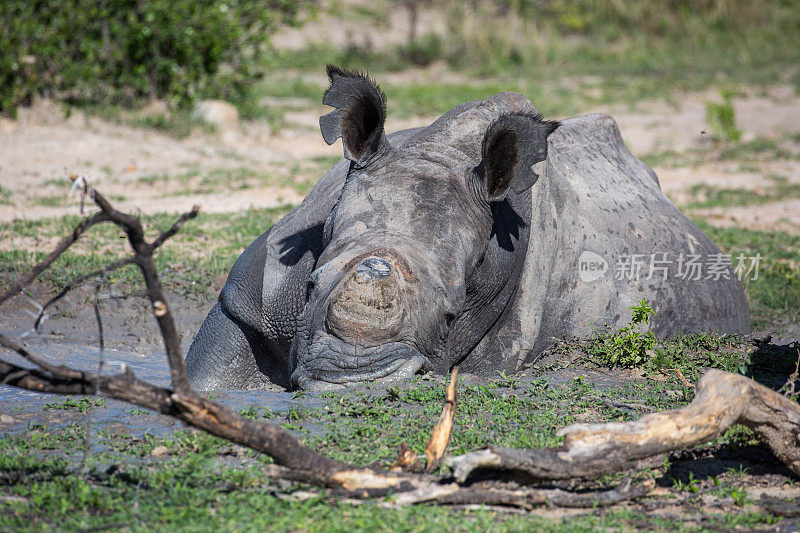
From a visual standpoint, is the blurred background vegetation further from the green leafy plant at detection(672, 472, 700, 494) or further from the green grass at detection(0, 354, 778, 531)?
the green leafy plant at detection(672, 472, 700, 494)

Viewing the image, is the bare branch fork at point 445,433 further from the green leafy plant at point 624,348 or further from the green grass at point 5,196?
the green grass at point 5,196

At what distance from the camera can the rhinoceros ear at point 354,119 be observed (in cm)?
515

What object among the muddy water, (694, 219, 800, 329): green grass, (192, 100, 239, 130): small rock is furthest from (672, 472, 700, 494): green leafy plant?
(192, 100, 239, 130): small rock

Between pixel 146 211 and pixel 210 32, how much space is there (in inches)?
189

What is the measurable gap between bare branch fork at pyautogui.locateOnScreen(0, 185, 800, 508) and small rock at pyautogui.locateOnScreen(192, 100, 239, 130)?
10344 millimetres

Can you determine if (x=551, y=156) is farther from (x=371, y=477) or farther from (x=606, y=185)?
(x=371, y=477)

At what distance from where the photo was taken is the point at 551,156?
627 centimetres

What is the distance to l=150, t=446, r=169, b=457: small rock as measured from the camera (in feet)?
11.7

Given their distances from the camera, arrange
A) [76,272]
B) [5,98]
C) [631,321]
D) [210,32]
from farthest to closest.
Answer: [210,32] < [5,98] < [76,272] < [631,321]

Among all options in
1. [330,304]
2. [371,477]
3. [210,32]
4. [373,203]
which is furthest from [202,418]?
[210,32]

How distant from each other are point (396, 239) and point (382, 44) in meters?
15.9

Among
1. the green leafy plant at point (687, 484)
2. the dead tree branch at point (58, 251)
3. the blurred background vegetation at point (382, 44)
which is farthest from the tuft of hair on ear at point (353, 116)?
the blurred background vegetation at point (382, 44)

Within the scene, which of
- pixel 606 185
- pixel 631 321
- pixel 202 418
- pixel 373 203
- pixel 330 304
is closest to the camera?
pixel 202 418

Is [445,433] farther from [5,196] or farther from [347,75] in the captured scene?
[5,196]
